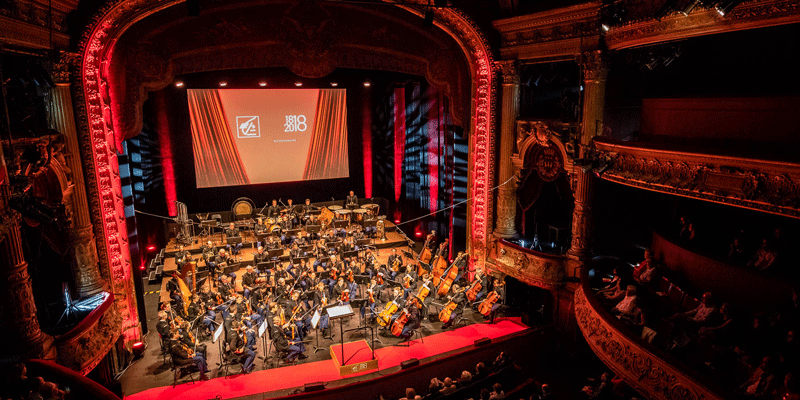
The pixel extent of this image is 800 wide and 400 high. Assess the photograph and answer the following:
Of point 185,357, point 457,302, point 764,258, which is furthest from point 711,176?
point 185,357

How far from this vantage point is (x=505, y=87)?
35.9 feet

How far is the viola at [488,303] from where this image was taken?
10.3 metres

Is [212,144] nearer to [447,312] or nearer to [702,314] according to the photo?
[447,312]

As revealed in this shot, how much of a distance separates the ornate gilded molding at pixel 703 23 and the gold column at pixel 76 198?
9219 mm

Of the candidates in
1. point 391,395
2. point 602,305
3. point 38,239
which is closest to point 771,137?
point 602,305

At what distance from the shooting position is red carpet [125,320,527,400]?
7.89m

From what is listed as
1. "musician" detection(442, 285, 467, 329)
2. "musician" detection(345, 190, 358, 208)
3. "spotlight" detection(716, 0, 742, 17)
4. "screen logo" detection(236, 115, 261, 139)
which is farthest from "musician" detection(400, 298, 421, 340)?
"screen logo" detection(236, 115, 261, 139)

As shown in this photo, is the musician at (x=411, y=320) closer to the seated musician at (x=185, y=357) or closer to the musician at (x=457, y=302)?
the musician at (x=457, y=302)

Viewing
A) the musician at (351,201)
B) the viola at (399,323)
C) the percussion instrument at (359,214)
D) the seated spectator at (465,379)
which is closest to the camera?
the seated spectator at (465,379)

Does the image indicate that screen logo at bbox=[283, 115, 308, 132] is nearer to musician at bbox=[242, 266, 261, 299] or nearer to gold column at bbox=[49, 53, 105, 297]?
musician at bbox=[242, 266, 261, 299]

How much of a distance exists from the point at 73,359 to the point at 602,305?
8.20 m

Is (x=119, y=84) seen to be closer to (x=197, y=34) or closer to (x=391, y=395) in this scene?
(x=197, y=34)

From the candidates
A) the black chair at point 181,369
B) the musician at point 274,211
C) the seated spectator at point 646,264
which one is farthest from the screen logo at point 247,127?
the seated spectator at point 646,264

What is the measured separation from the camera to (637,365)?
6488mm
